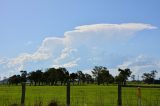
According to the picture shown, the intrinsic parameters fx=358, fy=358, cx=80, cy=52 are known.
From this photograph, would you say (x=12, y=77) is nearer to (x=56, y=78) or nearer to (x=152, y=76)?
(x=56, y=78)

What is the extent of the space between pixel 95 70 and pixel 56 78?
3129 cm

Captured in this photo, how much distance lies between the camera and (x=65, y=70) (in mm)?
181875

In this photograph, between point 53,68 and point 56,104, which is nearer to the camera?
point 56,104

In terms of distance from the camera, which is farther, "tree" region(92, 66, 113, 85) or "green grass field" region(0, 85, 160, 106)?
"tree" region(92, 66, 113, 85)

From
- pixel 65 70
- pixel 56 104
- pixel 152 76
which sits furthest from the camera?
pixel 152 76

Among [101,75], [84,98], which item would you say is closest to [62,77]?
[101,75]

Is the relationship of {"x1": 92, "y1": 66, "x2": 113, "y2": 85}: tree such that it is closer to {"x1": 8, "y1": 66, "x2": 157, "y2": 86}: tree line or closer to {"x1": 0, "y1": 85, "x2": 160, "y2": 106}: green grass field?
{"x1": 8, "y1": 66, "x2": 157, "y2": 86}: tree line

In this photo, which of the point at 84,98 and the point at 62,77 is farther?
the point at 62,77

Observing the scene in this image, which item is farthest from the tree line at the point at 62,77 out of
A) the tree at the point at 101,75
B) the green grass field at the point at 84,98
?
the green grass field at the point at 84,98

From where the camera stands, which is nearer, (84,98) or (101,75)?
(84,98)

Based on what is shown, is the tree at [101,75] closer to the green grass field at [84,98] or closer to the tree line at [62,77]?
the tree line at [62,77]

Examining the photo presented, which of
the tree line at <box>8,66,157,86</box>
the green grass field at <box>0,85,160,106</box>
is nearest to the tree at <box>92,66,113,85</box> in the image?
the tree line at <box>8,66,157,86</box>

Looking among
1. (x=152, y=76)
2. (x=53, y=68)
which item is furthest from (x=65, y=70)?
(x=152, y=76)

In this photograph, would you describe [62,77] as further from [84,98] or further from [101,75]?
[84,98]
